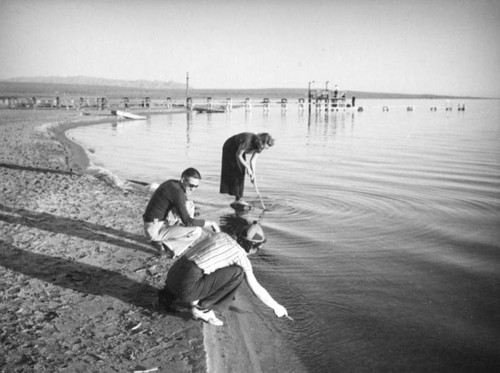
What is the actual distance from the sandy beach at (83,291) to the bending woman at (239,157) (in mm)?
2107

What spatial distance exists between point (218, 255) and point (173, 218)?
2254 millimetres

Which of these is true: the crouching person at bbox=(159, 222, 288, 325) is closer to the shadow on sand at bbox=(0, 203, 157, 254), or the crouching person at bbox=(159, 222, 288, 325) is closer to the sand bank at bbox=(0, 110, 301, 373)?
the sand bank at bbox=(0, 110, 301, 373)

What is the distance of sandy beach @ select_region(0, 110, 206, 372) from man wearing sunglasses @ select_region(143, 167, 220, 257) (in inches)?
15.5

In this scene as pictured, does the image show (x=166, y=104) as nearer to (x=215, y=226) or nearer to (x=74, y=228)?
(x=74, y=228)

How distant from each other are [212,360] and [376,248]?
184 inches

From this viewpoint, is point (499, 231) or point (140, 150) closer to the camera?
point (499, 231)

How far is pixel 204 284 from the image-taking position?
14.3ft

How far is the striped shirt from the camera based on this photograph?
4.25 m

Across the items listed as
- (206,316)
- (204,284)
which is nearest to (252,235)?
(204,284)

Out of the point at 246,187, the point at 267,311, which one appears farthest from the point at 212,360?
the point at 246,187

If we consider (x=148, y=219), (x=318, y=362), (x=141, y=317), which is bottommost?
(x=318, y=362)

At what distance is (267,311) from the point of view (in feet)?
18.0

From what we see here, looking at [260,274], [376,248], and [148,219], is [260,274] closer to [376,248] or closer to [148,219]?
[148,219]

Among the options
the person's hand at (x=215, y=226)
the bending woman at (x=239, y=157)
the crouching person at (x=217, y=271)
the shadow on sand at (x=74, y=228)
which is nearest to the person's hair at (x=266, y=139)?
the bending woman at (x=239, y=157)
